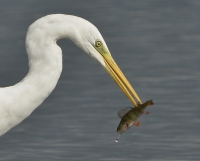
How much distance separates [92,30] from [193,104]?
3115 mm

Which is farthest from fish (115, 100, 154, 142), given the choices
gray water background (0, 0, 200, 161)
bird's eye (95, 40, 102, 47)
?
gray water background (0, 0, 200, 161)

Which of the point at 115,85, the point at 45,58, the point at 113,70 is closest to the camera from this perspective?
the point at 45,58

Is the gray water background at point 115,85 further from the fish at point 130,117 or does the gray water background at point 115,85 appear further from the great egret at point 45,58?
the great egret at point 45,58

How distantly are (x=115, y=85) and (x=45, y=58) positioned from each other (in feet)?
10.7

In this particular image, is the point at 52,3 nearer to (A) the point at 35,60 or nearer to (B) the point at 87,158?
(B) the point at 87,158

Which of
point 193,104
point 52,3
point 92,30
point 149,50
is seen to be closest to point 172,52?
point 149,50

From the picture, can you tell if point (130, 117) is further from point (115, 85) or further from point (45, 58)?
point (115, 85)

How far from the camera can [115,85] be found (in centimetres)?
962

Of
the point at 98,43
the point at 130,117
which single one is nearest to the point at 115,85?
the point at 130,117

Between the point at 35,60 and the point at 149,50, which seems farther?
the point at 149,50

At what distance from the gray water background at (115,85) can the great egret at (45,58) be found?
188 centimetres

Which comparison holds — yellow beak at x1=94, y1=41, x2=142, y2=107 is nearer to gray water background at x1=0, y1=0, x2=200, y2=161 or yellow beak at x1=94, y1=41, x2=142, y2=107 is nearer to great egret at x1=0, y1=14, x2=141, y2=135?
great egret at x1=0, y1=14, x2=141, y2=135

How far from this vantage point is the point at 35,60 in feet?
21.1

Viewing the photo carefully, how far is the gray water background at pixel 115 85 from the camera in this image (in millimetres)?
8656
